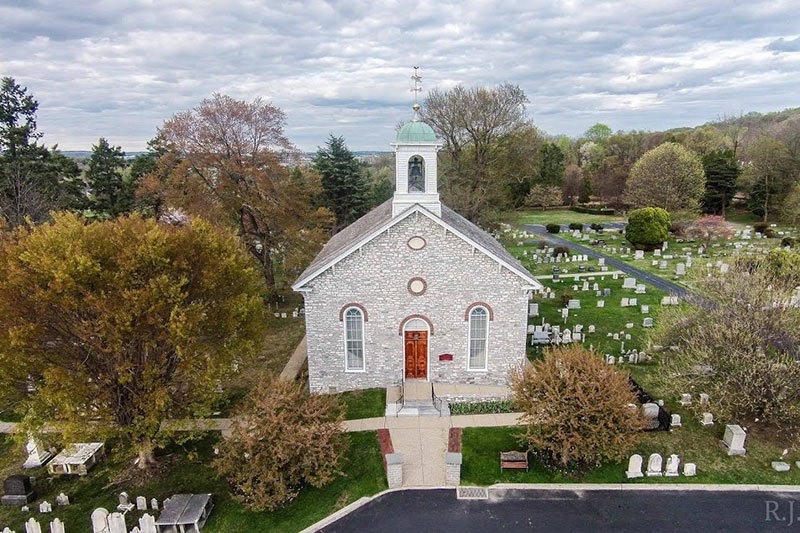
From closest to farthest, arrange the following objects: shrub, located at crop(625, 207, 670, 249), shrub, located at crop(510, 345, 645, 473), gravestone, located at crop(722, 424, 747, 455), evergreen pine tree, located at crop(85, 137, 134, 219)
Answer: shrub, located at crop(510, 345, 645, 473) < gravestone, located at crop(722, 424, 747, 455) < evergreen pine tree, located at crop(85, 137, 134, 219) < shrub, located at crop(625, 207, 670, 249)

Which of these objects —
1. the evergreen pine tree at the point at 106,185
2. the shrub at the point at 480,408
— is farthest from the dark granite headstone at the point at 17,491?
the evergreen pine tree at the point at 106,185

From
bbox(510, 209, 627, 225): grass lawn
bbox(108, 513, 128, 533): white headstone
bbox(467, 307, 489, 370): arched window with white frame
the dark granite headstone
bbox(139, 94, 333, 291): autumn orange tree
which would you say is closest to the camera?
bbox(108, 513, 128, 533): white headstone

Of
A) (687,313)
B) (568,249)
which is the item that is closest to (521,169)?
(568,249)

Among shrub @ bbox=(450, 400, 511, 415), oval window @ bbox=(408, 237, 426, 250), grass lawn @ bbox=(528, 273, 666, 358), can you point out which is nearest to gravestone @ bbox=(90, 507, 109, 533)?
shrub @ bbox=(450, 400, 511, 415)

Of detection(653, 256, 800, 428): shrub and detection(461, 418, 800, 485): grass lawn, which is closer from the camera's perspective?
detection(461, 418, 800, 485): grass lawn

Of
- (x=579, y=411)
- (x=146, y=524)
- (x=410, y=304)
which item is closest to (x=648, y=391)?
(x=579, y=411)

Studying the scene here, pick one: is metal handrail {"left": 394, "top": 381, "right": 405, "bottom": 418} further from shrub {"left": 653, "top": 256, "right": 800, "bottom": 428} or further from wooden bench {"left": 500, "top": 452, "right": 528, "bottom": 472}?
shrub {"left": 653, "top": 256, "right": 800, "bottom": 428}
